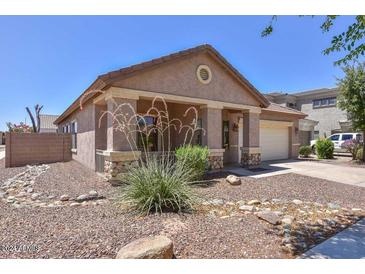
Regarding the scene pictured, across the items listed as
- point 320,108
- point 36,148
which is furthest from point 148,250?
point 320,108

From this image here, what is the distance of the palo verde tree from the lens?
5.09 metres

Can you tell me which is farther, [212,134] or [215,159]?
[215,159]

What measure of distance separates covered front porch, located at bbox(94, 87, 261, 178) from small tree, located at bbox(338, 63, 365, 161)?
6663mm

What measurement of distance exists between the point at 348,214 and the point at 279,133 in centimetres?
1102

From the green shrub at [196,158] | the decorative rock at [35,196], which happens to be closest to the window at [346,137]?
the green shrub at [196,158]

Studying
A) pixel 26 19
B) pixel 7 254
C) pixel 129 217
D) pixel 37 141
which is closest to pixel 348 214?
pixel 129 217

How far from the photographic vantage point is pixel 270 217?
477 cm

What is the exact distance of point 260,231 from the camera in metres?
4.18

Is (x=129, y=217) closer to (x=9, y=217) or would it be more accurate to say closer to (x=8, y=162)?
A: (x=9, y=217)

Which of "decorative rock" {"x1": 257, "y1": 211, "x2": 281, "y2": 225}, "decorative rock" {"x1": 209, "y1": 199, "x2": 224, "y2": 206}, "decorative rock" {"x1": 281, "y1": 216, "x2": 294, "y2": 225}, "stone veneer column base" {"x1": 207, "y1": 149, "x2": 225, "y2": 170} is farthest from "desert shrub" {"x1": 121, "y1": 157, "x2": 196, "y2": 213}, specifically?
"stone veneer column base" {"x1": 207, "y1": 149, "x2": 225, "y2": 170}

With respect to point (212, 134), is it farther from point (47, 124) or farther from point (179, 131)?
point (47, 124)

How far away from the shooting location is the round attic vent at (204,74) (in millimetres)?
10078

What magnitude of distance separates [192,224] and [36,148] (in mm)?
12930

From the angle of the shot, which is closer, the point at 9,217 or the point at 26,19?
the point at 9,217
